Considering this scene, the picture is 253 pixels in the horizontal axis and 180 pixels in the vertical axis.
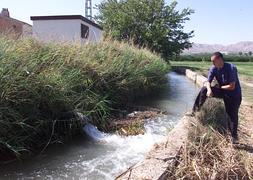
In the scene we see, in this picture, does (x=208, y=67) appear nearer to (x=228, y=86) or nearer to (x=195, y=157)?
(x=228, y=86)

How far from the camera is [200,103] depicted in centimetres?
849

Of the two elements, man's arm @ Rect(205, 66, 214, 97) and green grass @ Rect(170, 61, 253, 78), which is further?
green grass @ Rect(170, 61, 253, 78)

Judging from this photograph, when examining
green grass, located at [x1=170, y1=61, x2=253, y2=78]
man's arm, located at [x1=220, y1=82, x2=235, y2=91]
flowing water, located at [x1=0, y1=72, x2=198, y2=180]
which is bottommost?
green grass, located at [x1=170, y1=61, x2=253, y2=78]

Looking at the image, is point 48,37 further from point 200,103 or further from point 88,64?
point 200,103

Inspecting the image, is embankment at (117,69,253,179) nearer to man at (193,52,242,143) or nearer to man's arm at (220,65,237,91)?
man at (193,52,242,143)

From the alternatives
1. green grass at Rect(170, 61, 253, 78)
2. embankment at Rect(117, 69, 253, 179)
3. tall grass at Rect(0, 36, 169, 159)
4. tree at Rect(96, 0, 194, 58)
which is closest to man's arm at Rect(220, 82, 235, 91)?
embankment at Rect(117, 69, 253, 179)

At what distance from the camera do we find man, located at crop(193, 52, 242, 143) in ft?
24.9

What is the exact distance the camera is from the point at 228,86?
7.61 m

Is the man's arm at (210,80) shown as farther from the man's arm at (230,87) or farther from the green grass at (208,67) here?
the green grass at (208,67)

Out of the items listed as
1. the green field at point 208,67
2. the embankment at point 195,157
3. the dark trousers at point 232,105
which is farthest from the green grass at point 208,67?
the embankment at point 195,157

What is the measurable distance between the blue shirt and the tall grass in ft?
8.27

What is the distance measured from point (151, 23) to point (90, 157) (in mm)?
34073

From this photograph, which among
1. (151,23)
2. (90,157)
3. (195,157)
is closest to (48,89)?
(90,157)

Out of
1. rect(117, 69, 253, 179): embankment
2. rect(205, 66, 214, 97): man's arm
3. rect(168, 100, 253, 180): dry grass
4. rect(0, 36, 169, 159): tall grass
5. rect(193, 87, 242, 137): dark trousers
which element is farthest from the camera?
rect(205, 66, 214, 97): man's arm
